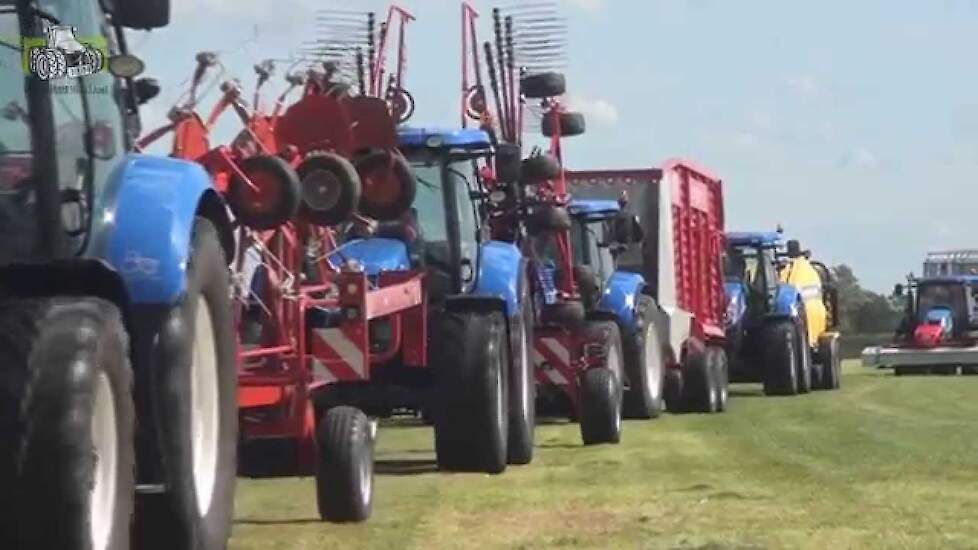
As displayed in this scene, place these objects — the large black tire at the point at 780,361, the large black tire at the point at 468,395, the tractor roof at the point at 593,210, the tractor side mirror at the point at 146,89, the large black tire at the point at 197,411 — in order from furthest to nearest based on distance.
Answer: the large black tire at the point at 780,361
the tractor roof at the point at 593,210
the large black tire at the point at 468,395
the tractor side mirror at the point at 146,89
the large black tire at the point at 197,411

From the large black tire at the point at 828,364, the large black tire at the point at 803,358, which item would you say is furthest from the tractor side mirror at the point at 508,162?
the large black tire at the point at 828,364

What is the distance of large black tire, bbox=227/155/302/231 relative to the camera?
912cm

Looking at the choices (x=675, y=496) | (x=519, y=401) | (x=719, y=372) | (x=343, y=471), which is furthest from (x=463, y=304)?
(x=719, y=372)

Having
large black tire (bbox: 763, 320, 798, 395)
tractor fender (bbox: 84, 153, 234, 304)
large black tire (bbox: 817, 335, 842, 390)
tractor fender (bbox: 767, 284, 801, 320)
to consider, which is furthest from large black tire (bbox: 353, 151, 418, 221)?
large black tire (bbox: 817, 335, 842, 390)

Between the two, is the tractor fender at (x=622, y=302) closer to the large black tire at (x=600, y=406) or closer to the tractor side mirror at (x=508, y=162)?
the large black tire at (x=600, y=406)

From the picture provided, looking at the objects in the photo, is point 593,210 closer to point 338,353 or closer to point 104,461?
A: point 338,353

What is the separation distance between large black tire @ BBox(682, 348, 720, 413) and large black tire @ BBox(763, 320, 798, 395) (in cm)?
359

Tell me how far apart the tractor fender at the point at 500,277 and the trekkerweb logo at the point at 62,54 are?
6012mm

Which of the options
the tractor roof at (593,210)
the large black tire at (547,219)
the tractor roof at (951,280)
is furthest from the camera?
the tractor roof at (951,280)

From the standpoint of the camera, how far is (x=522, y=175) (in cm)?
1366

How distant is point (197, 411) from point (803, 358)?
19.3 metres

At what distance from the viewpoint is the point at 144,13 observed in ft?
22.8

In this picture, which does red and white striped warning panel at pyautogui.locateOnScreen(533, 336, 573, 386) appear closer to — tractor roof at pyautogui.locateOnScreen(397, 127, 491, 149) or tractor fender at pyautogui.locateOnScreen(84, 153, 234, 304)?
tractor roof at pyautogui.locateOnScreen(397, 127, 491, 149)

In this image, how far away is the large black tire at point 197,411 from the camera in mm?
6637
